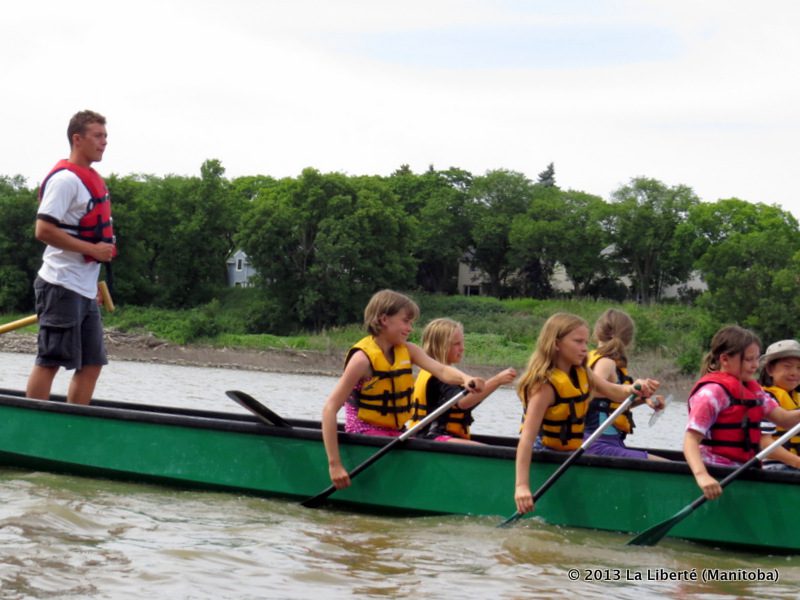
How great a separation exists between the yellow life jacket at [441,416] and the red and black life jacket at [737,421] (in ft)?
4.45

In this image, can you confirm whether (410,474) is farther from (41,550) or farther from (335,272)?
(335,272)

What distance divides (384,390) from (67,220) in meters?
1.94

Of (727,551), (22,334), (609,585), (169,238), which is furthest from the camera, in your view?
(169,238)

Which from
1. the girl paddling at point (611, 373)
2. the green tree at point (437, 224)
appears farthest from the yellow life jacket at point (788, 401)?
the green tree at point (437, 224)

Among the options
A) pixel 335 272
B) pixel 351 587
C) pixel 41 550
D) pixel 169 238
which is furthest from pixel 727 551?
pixel 169 238

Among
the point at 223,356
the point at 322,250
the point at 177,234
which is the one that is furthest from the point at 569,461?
the point at 177,234

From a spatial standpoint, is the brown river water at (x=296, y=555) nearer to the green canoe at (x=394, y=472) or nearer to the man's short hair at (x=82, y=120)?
the green canoe at (x=394, y=472)

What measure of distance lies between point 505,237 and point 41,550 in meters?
62.6

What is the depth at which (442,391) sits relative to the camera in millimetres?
6652

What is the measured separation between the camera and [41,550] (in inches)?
198

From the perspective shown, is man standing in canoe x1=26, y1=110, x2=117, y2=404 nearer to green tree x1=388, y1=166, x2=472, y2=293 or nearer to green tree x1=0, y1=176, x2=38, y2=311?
green tree x1=0, y1=176, x2=38, y2=311

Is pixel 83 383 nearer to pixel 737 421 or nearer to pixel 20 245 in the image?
pixel 737 421

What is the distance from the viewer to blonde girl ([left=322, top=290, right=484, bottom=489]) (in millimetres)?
6196

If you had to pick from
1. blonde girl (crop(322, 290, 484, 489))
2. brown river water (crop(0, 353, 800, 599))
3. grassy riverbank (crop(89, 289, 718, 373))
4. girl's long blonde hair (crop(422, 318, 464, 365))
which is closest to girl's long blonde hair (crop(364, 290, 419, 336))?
blonde girl (crop(322, 290, 484, 489))
